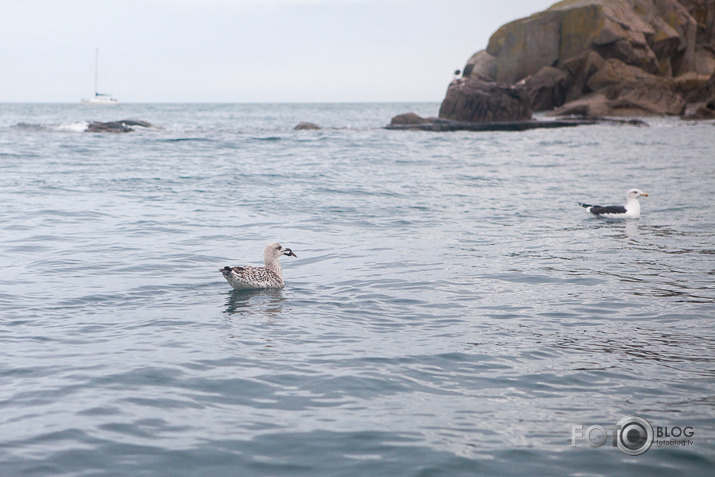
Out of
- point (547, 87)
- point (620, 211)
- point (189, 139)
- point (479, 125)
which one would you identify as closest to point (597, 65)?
point (547, 87)

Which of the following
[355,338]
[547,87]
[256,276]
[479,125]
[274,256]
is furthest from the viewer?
[547,87]

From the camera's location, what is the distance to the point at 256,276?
32.0 ft

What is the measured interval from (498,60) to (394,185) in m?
60.1

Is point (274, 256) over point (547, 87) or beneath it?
beneath

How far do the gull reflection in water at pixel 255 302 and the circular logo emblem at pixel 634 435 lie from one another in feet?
15.3

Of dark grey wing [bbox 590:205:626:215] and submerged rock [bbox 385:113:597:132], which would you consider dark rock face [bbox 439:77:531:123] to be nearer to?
submerged rock [bbox 385:113:597:132]

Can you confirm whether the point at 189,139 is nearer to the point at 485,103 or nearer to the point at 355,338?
the point at 485,103

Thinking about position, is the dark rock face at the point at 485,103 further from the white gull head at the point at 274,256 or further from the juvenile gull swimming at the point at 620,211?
the white gull head at the point at 274,256

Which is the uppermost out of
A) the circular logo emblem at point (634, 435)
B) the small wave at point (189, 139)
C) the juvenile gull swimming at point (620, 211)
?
the small wave at point (189, 139)

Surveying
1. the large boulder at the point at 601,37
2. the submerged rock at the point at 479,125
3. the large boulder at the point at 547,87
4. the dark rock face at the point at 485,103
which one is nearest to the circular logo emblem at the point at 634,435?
the submerged rock at the point at 479,125

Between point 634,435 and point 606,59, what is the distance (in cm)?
7317

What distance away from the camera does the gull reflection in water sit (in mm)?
8844

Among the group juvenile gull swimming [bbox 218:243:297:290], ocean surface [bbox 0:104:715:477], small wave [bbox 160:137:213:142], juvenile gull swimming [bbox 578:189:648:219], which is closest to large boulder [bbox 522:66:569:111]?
small wave [bbox 160:137:213:142]
